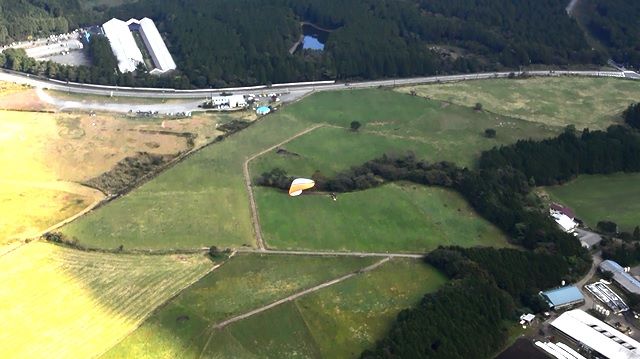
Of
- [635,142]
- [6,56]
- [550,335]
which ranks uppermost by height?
[6,56]

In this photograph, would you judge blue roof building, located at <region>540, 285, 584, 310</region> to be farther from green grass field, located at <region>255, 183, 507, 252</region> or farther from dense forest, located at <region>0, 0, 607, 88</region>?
dense forest, located at <region>0, 0, 607, 88</region>

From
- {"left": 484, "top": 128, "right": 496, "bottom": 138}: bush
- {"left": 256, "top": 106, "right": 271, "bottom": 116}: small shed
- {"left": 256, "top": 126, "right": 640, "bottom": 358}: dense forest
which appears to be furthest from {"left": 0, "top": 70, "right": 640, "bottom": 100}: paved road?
{"left": 256, "top": 126, "right": 640, "bottom": 358}: dense forest

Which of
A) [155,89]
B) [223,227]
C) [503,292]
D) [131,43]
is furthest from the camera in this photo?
[131,43]

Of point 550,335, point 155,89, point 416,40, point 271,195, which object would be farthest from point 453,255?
point 416,40

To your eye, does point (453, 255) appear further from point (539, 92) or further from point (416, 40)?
point (416, 40)

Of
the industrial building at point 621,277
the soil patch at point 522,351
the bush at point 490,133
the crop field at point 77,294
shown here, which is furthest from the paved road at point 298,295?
the bush at point 490,133

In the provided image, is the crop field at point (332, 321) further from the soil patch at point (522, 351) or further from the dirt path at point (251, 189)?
the dirt path at point (251, 189)
